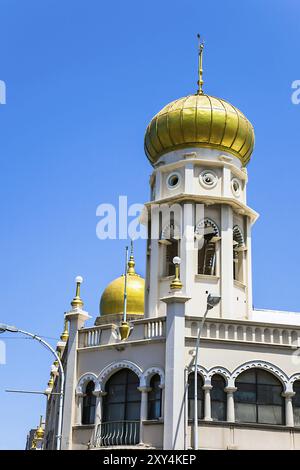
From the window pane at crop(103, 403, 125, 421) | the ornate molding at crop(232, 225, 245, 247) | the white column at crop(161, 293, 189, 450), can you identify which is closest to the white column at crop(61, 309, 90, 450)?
the window pane at crop(103, 403, 125, 421)

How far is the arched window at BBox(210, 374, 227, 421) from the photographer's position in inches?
981

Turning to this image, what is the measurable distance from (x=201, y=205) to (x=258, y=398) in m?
8.45

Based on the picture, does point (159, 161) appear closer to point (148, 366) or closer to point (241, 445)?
point (148, 366)

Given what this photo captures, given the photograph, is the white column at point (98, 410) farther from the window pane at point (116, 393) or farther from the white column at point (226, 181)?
the white column at point (226, 181)

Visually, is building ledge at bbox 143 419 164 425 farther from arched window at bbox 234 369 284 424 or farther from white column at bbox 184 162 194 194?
white column at bbox 184 162 194 194

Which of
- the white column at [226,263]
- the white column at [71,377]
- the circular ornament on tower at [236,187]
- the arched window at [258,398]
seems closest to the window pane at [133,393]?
the white column at [71,377]

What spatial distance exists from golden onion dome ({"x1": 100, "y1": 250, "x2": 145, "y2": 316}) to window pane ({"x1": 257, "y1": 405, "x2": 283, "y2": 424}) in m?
14.0

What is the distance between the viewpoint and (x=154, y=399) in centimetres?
2525

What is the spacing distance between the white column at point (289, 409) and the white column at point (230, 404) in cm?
178

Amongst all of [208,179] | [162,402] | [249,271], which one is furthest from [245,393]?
[208,179]

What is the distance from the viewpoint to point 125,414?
25781mm

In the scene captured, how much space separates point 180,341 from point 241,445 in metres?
3.89

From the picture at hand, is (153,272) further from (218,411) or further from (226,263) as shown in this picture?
(218,411)
